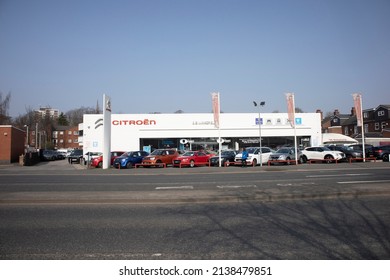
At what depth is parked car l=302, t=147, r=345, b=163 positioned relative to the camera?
29.4 metres

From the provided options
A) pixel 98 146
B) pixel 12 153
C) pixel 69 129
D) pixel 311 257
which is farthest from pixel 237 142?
pixel 69 129

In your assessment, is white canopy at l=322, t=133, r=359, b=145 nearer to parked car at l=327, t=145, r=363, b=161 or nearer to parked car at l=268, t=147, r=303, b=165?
parked car at l=327, t=145, r=363, b=161

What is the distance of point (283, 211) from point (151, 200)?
417 centimetres

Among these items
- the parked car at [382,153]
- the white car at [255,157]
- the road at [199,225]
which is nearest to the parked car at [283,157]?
the white car at [255,157]

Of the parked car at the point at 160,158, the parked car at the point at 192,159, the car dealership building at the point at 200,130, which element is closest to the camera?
the parked car at the point at 160,158

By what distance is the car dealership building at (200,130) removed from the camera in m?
47.2

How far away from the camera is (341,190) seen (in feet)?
35.7

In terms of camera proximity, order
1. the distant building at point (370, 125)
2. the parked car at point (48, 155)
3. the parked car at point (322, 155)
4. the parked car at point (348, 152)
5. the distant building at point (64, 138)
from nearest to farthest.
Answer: the parked car at point (322, 155) → the parked car at point (348, 152) → the parked car at point (48, 155) → the distant building at point (370, 125) → the distant building at point (64, 138)

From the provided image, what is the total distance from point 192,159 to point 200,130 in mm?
19901

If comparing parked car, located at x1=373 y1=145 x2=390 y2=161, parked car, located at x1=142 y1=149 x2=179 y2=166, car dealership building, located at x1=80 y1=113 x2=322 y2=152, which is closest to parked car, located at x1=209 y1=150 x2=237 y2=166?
parked car, located at x1=142 y1=149 x2=179 y2=166

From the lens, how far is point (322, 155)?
29.8 meters

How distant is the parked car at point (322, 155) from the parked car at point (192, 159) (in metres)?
9.67

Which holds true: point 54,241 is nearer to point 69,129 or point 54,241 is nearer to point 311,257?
point 311,257

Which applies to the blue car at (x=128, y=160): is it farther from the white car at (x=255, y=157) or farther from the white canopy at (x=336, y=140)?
the white canopy at (x=336, y=140)
